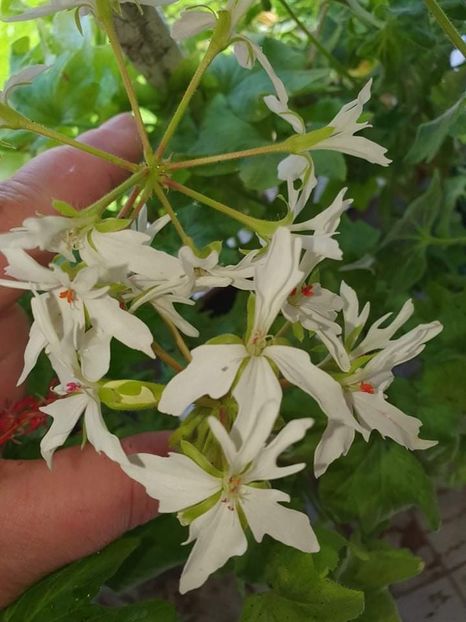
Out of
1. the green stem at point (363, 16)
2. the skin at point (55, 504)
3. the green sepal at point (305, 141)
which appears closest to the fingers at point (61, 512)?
the skin at point (55, 504)

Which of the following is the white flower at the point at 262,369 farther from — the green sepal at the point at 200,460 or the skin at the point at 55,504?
the skin at the point at 55,504

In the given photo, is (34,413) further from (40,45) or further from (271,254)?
(40,45)

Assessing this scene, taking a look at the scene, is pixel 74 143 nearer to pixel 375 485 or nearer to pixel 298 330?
pixel 298 330

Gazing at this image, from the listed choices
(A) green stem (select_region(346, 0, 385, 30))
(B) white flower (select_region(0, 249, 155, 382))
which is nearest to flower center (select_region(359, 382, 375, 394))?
(B) white flower (select_region(0, 249, 155, 382))

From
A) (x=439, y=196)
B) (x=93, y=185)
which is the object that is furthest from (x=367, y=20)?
(x=93, y=185)

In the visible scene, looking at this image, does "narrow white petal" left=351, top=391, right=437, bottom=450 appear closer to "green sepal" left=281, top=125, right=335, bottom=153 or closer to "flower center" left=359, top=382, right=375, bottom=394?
"flower center" left=359, top=382, right=375, bottom=394
